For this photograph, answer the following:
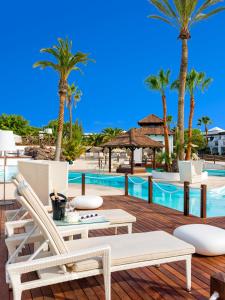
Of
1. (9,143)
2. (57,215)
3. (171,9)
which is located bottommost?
(57,215)

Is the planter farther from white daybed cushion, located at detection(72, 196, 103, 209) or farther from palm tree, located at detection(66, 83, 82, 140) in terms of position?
palm tree, located at detection(66, 83, 82, 140)

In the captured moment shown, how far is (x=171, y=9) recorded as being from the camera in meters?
18.1

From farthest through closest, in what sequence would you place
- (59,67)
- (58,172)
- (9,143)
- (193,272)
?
(59,67) → (58,172) → (9,143) → (193,272)

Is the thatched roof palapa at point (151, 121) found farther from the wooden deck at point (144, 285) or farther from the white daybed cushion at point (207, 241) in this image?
the wooden deck at point (144, 285)

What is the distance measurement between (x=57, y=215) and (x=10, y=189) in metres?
8.22

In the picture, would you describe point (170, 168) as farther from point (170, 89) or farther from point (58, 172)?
point (58, 172)

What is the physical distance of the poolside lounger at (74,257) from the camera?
9.18 feet

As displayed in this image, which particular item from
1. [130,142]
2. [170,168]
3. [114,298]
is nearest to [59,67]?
[130,142]

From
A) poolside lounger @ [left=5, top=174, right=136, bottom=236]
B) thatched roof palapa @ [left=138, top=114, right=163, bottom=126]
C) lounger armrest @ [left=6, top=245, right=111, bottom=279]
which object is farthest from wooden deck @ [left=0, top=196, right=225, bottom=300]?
thatched roof palapa @ [left=138, top=114, right=163, bottom=126]

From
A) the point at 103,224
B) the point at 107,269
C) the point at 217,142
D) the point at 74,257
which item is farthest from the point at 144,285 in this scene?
the point at 217,142

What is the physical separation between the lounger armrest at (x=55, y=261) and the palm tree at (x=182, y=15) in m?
15.9

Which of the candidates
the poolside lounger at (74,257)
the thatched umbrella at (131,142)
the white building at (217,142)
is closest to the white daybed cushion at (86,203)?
the poolside lounger at (74,257)

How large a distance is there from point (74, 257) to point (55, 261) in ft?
0.57

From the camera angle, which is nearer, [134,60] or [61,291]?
[61,291]
